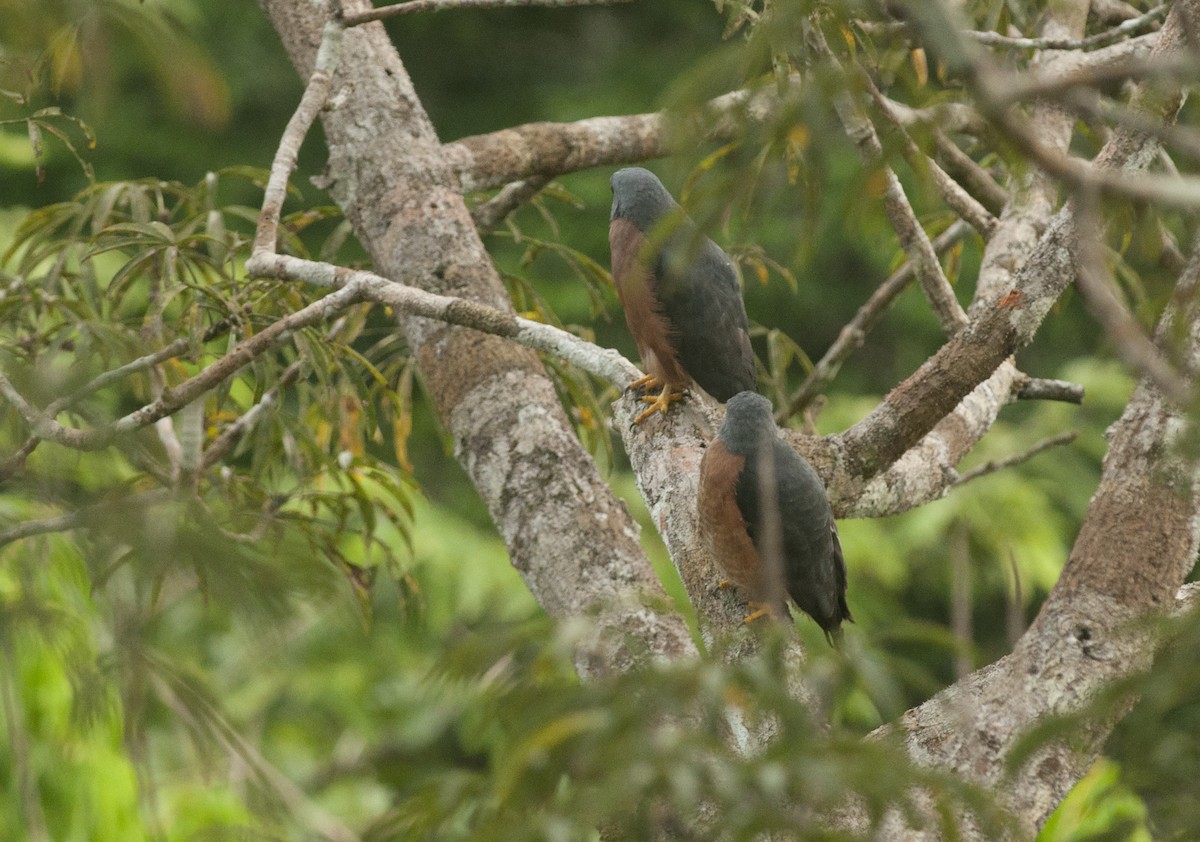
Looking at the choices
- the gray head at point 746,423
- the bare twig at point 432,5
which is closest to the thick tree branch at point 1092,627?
the gray head at point 746,423

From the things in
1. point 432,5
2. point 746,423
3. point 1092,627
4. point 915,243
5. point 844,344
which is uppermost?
point 432,5

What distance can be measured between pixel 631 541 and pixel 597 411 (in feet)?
2.85

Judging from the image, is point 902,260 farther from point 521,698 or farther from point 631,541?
point 521,698

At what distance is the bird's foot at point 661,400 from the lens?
2336 millimetres

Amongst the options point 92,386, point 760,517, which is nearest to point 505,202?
point 760,517

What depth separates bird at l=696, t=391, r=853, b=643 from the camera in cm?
201

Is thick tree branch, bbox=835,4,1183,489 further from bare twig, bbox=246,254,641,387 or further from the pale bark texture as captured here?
bare twig, bbox=246,254,641,387

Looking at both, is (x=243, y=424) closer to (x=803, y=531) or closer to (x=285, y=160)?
(x=285, y=160)

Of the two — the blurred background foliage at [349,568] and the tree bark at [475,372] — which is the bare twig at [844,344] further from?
the tree bark at [475,372]

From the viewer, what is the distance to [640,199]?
283 centimetres

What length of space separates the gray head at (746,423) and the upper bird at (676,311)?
0.51 feet

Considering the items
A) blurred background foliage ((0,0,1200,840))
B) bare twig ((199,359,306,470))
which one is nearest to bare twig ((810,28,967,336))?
blurred background foliage ((0,0,1200,840))

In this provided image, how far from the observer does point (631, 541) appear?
205 cm

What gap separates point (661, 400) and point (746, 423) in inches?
8.0
